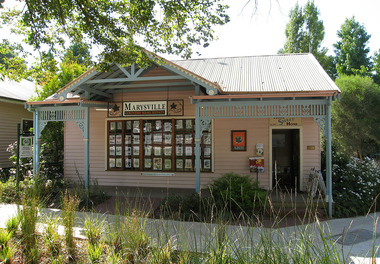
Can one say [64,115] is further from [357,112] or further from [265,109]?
[357,112]

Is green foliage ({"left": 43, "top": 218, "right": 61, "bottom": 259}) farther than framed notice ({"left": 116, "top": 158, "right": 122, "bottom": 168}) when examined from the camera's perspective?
No

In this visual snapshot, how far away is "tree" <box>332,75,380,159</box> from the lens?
1605cm

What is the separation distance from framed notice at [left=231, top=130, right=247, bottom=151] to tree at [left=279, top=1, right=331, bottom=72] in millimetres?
19704

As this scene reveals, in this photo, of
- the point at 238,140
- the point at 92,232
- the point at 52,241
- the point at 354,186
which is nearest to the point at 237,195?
the point at 238,140

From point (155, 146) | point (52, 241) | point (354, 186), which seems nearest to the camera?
point (52, 241)

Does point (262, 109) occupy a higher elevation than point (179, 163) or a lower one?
higher

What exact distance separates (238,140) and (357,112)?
9.93 metres

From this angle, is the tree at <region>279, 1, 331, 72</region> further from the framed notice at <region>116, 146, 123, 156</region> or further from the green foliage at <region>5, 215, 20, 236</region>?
the green foliage at <region>5, 215, 20, 236</region>

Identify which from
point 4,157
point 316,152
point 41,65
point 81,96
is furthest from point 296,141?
point 4,157

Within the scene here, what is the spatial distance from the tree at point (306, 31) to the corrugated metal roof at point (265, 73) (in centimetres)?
1530

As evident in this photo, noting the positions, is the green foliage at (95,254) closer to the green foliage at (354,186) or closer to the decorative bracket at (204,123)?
the decorative bracket at (204,123)

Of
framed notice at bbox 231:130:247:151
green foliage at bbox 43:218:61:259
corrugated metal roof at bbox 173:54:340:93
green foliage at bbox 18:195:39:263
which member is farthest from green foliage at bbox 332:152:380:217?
green foliage at bbox 18:195:39:263

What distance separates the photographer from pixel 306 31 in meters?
26.9

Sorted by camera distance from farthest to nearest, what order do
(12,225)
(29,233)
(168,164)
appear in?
(168,164) → (12,225) → (29,233)
